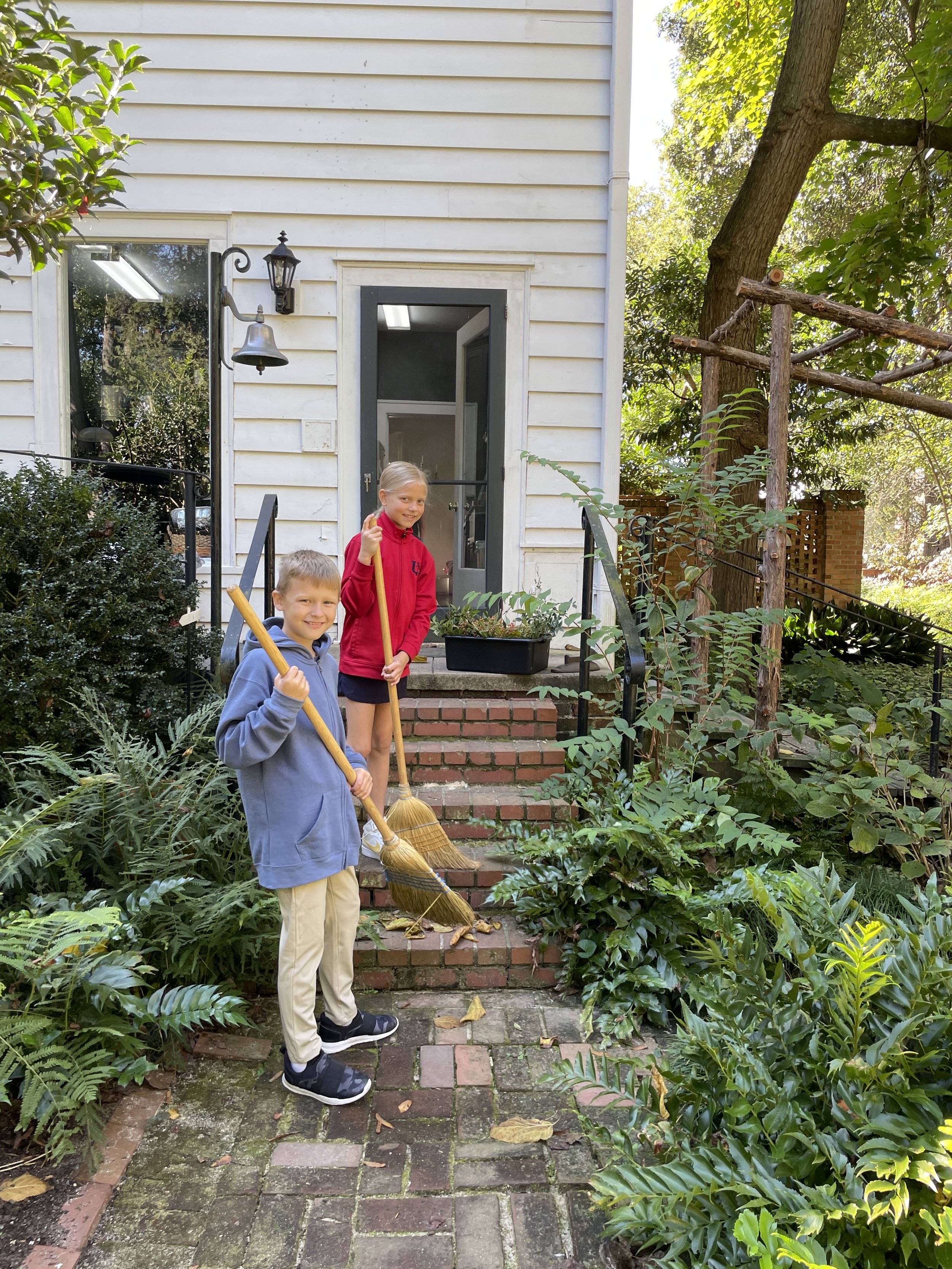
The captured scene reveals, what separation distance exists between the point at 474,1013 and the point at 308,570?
153 centimetres

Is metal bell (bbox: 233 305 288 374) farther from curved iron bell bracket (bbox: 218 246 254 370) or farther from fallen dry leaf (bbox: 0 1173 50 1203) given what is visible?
fallen dry leaf (bbox: 0 1173 50 1203)

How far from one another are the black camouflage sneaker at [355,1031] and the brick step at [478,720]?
1704 millimetres

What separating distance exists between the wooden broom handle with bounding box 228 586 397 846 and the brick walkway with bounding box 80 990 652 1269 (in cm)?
76

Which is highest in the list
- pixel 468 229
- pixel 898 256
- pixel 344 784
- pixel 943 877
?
pixel 898 256

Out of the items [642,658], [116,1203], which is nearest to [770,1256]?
[116,1203]

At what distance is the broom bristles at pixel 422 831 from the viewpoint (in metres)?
3.11

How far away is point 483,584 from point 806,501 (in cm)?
844

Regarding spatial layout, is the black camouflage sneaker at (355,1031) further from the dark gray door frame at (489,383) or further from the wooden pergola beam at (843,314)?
the wooden pergola beam at (843,314)

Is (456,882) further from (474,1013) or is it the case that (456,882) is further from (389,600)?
(389,600)

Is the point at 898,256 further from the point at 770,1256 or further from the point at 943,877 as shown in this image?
the point at 770,1256

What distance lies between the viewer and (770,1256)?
1.27 m

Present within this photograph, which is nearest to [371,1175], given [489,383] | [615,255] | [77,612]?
[77,612]

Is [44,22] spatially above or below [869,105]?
below

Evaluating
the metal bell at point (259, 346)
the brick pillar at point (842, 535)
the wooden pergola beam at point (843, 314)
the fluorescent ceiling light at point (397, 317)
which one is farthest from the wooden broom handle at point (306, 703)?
the brick pillar at point (842, 535)
